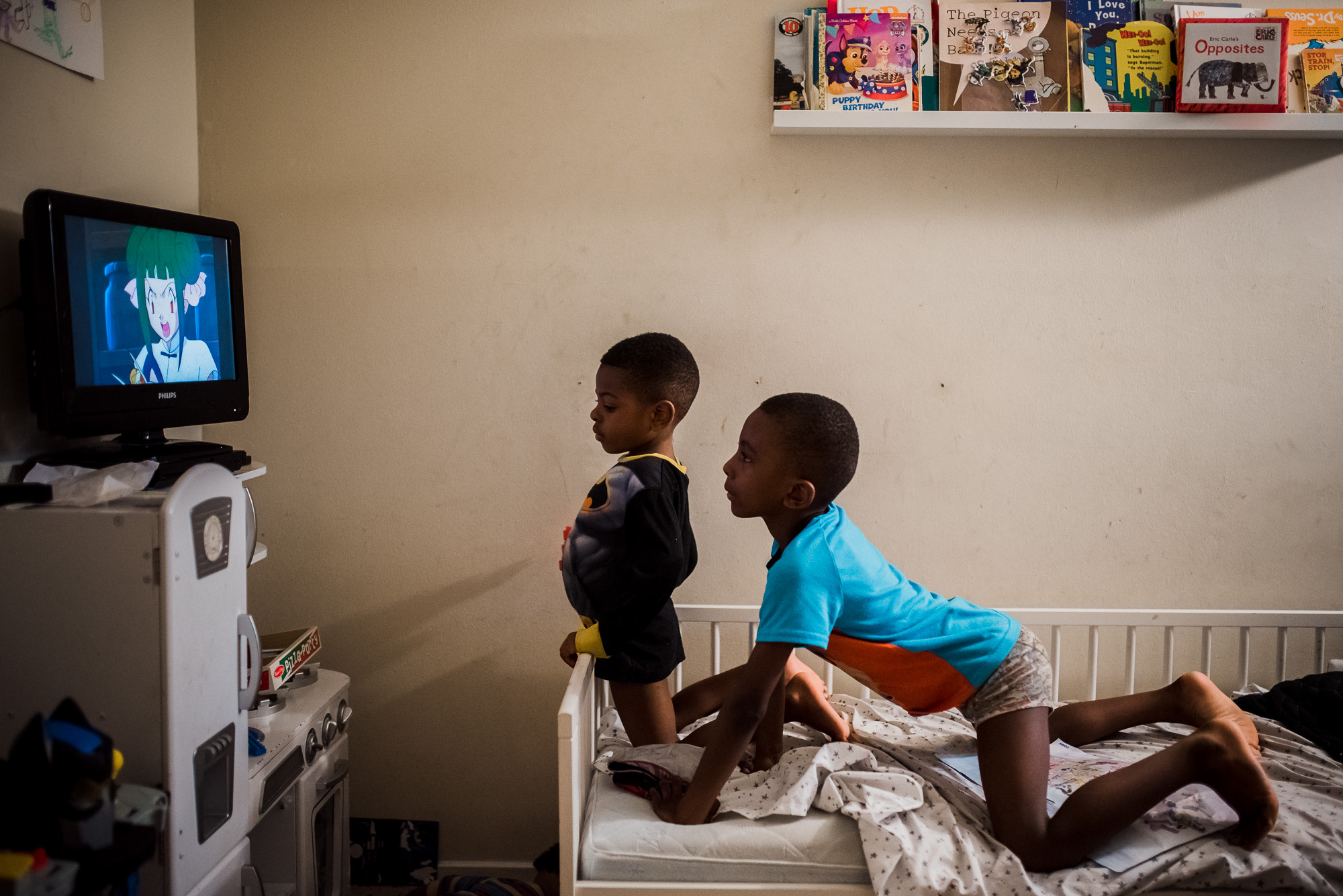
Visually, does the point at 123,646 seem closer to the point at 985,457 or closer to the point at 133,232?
the point at 133,232

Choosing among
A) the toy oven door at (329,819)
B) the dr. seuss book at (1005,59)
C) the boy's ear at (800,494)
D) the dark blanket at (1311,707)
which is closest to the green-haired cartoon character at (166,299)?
the toy oven door at (329,819)

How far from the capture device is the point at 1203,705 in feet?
5.32

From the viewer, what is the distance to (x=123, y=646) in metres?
1.25

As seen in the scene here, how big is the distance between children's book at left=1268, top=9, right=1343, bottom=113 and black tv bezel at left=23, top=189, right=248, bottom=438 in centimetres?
245

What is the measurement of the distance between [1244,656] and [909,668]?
1.04 m

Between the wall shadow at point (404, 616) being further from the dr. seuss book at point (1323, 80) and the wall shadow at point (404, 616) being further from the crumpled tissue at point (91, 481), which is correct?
the dr. seuss book at point (1323, 80)

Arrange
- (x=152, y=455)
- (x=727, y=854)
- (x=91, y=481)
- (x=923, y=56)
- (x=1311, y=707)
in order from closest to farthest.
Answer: (x=91, y=481) < (x=727, y=854) < (x=152, y=455) < (x=1311, y=707) < (x=923, y=56)

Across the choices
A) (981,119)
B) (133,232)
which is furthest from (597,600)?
(981,119)

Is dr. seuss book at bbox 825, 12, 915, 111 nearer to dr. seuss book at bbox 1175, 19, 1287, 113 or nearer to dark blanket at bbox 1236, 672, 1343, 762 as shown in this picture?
dr. seuss book at bbox 1175, 19, 1287, 113

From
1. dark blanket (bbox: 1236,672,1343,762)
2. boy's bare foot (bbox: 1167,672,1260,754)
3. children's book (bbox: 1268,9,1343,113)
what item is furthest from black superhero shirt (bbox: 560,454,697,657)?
children's book (bbox: 1268,9,1343,113)

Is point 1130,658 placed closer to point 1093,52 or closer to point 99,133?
point 1093,52

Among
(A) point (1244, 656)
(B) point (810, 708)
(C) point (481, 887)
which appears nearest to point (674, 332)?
(B) point (810, 708)

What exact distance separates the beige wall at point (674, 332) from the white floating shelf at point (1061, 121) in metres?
0.12

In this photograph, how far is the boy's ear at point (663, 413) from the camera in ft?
5.68
